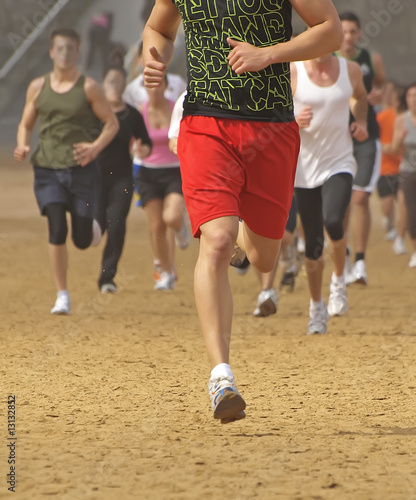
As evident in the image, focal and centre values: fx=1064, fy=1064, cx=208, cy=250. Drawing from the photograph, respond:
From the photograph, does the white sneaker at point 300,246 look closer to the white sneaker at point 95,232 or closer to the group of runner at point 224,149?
the group of runner at point 224,149

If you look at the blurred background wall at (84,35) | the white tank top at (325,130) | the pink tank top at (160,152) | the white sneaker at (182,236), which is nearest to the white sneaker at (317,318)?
the white tank top at (325,130)

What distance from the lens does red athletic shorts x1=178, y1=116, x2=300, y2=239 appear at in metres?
4.68

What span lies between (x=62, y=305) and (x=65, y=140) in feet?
4.38

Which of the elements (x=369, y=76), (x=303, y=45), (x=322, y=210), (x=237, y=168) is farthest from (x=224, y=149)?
(x=369, y=76)

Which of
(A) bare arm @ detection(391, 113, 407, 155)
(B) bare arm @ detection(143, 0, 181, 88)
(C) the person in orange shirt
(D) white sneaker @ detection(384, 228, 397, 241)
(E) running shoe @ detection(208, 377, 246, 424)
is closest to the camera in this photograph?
(E) running shoe @ detection(208, 377, 246, 424)

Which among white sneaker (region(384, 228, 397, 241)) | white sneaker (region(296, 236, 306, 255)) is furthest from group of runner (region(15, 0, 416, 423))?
white sneaker (region(384, 228, 397, 241))

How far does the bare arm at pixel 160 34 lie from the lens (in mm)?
4949

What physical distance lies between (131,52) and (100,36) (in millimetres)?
2081

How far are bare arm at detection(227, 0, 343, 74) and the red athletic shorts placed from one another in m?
0.31

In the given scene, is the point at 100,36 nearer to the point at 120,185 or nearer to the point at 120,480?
the point at 120,185

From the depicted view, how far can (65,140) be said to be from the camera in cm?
859

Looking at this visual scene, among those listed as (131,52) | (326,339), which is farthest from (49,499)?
(131,52)

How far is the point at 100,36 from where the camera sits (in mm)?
27281

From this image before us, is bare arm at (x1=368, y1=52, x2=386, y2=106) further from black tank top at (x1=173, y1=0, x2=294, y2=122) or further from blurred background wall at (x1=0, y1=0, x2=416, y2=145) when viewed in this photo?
blurred background wall at (x1=0, y1=0, x2=416, y2=145)
